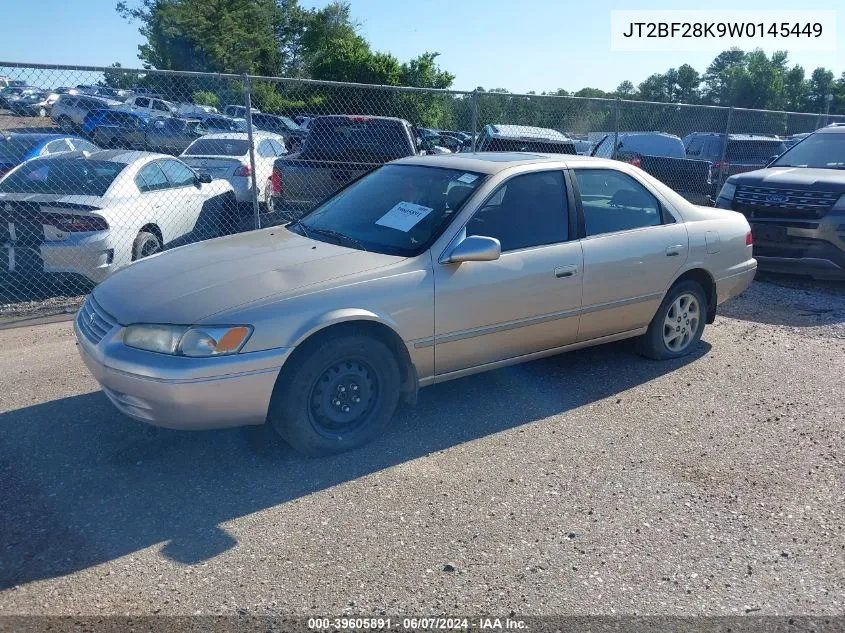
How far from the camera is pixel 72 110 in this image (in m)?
18.5

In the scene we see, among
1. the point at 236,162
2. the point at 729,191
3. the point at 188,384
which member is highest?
the point at 236,162

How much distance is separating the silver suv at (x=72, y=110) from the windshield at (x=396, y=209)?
20.0 ft

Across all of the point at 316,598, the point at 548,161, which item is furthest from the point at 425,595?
the point at 548,161

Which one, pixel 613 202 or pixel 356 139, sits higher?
pixel 356 139

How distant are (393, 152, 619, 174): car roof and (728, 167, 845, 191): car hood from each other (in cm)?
445

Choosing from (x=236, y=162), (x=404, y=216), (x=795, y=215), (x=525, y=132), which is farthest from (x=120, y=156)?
(x=795, y=215)

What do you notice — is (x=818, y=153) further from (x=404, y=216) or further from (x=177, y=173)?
(x=177, y=173)

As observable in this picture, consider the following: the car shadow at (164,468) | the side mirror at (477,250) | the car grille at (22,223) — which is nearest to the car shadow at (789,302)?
the car shadow at (164,468)

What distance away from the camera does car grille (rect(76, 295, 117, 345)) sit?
4.05 meters

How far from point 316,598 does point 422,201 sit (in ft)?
8.80

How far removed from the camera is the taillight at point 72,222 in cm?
727

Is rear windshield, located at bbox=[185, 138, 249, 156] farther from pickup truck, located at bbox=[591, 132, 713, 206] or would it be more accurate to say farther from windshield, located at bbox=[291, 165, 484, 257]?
windshield, located at bbox=[291, 165, 484, 257]

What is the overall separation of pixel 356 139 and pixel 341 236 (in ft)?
20.9

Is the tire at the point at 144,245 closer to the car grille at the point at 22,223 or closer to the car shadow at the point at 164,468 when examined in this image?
the car grille at the point at 22,223
